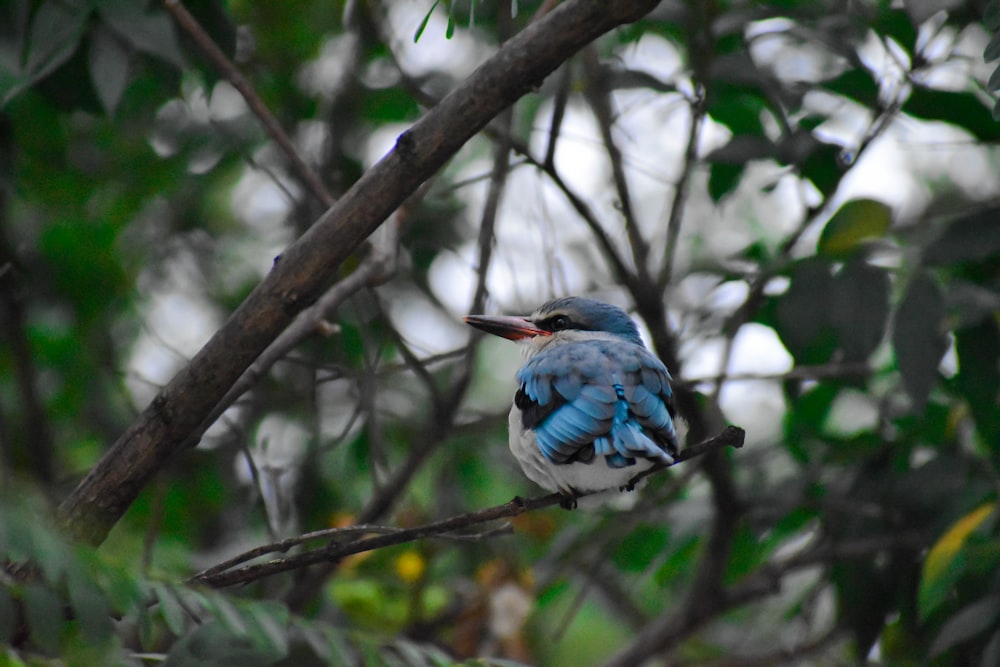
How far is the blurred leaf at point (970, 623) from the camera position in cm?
261

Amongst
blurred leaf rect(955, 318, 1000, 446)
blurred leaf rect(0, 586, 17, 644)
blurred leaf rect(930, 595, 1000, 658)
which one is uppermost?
blurred leaf rect(0, 586, 17, 644)

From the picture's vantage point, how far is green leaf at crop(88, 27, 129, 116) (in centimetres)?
260

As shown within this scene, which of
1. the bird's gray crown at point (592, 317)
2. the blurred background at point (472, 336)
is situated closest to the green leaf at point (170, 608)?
the blurred background at point (472, 336)

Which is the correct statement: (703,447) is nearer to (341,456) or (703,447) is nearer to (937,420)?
(937,420)

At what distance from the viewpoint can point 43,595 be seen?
1613 mm

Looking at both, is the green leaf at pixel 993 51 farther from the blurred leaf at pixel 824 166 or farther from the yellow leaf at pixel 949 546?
the yellow leaf at pixel 949 546

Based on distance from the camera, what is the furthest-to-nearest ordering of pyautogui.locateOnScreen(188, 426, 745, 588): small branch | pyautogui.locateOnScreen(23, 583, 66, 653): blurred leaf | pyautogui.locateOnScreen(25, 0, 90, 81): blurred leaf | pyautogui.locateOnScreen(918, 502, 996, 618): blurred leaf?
pyautogui.locateOnScreen(918, 502, 996, 618): blurred leaf
pyautogui.locateOnScreen(25, 0, 90, 81): blurred leaf
pyautogui.locateOnScreen(188, 426, 745, 588): small branch
pyautogui.locateOnScreen(23, 583, 66, 653): blurred leaf

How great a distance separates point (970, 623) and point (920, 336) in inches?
28.7

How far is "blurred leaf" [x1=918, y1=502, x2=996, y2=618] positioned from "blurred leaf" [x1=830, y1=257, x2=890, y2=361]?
0.51 m

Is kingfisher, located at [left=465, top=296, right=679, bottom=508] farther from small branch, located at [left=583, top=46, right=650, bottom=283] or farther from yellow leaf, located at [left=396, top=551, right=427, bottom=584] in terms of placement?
yellow leaf, located at [left=396, top=551, right=427, bottom=584]

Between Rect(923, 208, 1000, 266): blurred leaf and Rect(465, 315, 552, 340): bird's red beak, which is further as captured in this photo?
Rect(465, 315, 552, 340): bird's red beak

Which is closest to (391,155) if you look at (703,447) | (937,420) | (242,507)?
(703,447)

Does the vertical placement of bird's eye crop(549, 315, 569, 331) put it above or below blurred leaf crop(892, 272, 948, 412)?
above

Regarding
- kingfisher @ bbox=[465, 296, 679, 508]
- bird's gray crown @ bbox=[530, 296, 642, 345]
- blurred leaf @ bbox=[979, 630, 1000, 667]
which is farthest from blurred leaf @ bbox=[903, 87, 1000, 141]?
blurred leaf @ bbox=[979, 630, 1000, 667]
